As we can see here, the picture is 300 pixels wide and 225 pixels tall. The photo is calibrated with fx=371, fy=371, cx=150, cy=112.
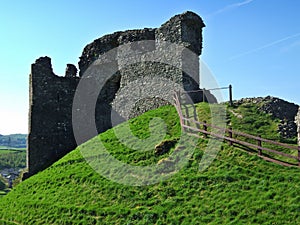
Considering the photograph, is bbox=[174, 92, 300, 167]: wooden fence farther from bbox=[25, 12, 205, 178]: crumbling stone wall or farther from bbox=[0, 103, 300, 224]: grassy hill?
bbox=[25, 12, 205, 178]: crumbling stone wall

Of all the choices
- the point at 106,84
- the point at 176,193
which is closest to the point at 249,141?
the point at 176,193

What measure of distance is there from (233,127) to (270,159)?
3920 millimetres

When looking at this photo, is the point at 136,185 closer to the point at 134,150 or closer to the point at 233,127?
the point at 134,150

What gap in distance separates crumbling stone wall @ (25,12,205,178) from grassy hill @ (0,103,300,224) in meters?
4.66

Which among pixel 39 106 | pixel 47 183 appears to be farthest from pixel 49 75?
pixel 47 183

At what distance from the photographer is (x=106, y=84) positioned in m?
28.5

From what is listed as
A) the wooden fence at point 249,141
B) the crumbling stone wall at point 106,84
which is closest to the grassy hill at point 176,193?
the wooden fence at point 249,141

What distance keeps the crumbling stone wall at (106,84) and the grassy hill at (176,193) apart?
4664mm

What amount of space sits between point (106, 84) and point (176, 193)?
53.3 ft

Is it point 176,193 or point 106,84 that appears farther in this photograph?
point 106,84

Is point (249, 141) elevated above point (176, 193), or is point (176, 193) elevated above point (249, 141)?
point (249, 141)

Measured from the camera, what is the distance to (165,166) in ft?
51.3

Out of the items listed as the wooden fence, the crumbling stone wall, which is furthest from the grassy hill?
the crumbling stone wall

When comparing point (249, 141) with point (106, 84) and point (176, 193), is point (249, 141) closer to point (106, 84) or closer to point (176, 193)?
point (176, 193)
